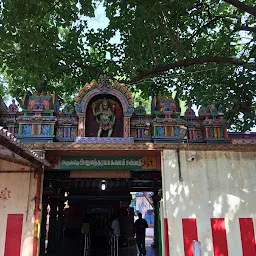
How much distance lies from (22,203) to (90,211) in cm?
767

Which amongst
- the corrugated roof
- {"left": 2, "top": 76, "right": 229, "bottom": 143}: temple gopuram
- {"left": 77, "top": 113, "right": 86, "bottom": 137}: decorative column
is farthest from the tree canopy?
the corrugated roof

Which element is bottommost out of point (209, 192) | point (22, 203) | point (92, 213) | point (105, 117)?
point (92, 213)

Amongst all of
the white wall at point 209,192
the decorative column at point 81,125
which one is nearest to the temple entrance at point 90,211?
the decorative column at point 81,125

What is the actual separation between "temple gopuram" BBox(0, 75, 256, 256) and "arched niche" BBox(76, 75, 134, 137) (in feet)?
0.08

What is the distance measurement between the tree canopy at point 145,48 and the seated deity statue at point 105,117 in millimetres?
1123

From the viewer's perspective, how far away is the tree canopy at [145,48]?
7230 millimetres

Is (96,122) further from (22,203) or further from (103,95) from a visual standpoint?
(22,203)

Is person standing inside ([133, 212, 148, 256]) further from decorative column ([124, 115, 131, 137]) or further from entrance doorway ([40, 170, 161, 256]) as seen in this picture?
decorative column ([124, 115, 131, 137])

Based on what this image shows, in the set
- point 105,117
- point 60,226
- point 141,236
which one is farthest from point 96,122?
point 60,226

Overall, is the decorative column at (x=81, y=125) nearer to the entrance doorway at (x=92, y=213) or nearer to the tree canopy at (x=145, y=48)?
the tree canopy at (x=145, y=48)

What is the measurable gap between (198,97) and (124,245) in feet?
25.4

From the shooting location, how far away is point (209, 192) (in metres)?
6.88

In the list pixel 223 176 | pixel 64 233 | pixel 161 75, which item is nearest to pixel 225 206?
pixel 223 176

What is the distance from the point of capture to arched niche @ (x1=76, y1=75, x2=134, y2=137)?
7.62 metres
